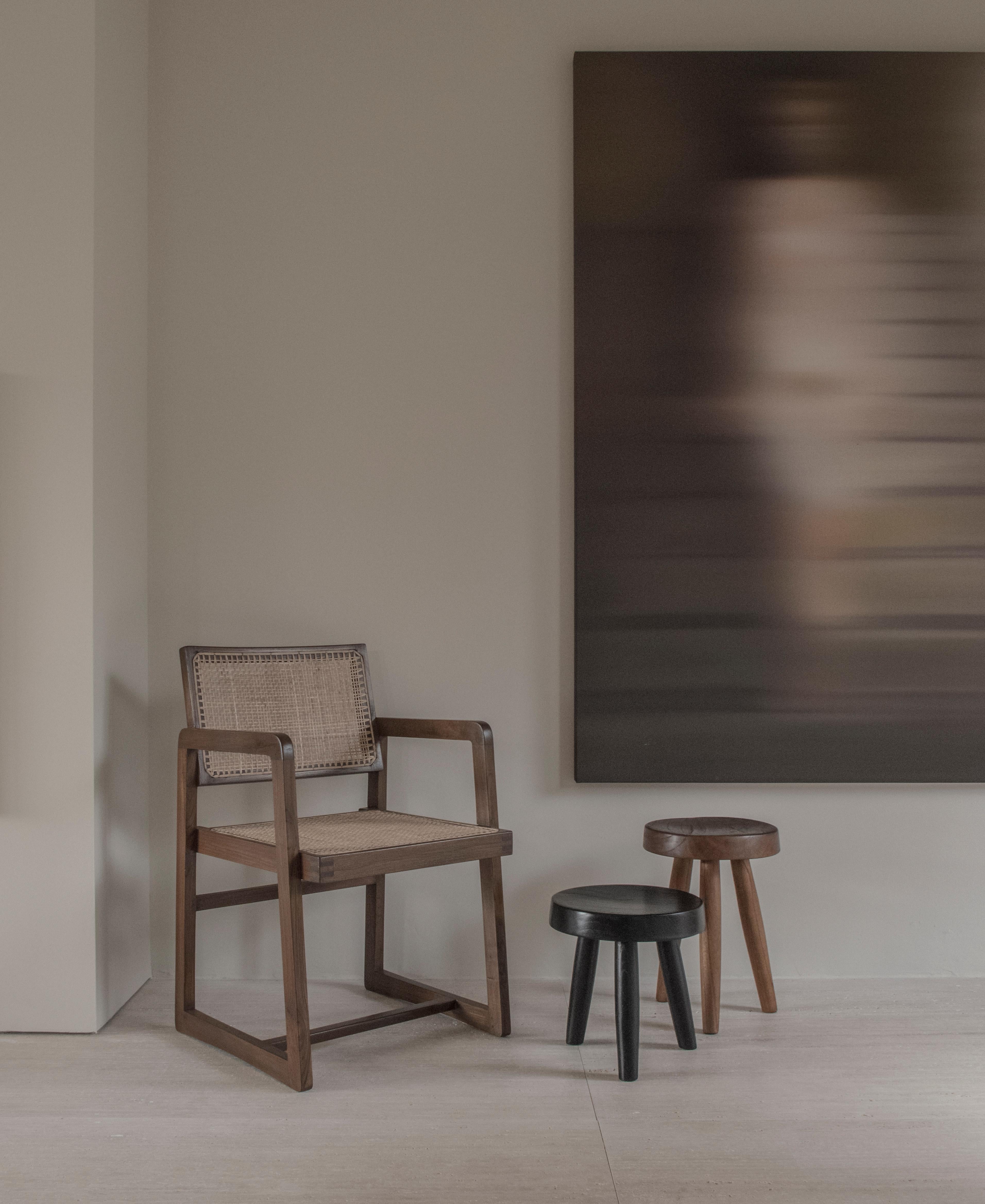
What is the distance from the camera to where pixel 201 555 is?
106 inches

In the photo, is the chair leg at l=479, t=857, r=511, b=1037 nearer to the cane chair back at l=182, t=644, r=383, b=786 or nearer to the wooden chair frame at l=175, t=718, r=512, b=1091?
the wooden chair frame at l=175, t=718, r=512, b=1091

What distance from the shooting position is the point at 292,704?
245 centimetres

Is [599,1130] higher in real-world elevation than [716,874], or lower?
lower

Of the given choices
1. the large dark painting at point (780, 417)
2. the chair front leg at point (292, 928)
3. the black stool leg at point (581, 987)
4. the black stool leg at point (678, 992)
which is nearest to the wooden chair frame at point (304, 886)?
the chair front leg at point (292, 928)

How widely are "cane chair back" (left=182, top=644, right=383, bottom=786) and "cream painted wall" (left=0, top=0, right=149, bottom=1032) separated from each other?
0.25m

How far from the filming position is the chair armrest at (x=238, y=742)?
77.0 inches

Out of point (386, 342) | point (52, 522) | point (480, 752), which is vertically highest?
point (386, 342)

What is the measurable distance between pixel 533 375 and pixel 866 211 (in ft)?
3.20

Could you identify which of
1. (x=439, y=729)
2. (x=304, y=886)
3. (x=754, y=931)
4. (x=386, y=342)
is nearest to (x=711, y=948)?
(x=754, y=931)

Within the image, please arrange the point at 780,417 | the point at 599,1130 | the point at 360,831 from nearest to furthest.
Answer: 1. the point at 599,1130
2. the point at 360,831
3. the point at 780,417

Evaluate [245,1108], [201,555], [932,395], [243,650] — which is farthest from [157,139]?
[245,1108]

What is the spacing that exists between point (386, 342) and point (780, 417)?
1.07m

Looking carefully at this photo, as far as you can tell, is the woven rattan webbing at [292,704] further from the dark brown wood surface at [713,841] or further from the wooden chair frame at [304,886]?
the dark brown wood surface at [713,841]

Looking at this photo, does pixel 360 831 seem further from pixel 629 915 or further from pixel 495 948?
pixel 629 915
